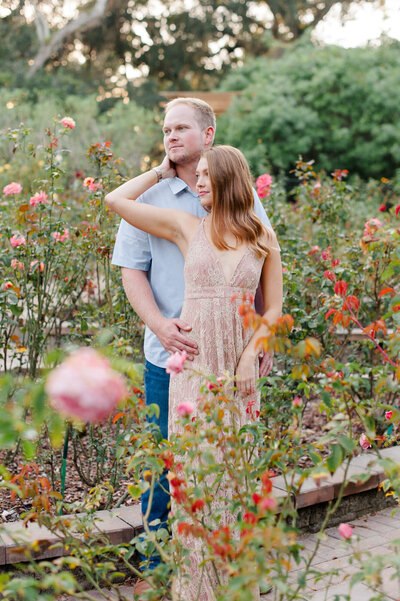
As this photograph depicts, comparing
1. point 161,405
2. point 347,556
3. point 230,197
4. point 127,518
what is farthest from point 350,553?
point 230,197

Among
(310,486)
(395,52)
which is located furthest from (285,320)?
(395,52)

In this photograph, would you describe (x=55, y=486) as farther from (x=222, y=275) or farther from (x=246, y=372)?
(x=222, y=275)

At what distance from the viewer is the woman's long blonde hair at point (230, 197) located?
7.54 feet

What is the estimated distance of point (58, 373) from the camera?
102 centimetres

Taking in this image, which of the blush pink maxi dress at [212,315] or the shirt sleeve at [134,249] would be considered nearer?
the blush pink maxi dress at [212,315]

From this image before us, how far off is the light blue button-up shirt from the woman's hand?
1.27 ft

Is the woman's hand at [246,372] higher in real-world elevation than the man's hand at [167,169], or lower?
lower

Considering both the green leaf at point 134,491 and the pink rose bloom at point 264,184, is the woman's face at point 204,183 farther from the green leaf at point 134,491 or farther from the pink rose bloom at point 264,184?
the pink rose bloom at point 264,184

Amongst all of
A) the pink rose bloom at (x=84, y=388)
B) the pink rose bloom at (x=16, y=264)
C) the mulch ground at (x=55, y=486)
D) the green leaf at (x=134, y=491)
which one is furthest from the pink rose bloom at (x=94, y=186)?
the pink rose bloom at (x=84, y=388)

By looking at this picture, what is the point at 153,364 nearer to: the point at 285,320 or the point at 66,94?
the point at 285,320

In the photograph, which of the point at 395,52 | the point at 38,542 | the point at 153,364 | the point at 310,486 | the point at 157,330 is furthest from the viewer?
the point at 395,52

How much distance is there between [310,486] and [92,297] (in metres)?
2.23

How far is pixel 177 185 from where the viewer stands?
8.65ft

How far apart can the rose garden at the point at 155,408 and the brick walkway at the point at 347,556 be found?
0.06 m
